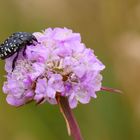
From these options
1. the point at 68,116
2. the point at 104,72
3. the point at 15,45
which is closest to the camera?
the point at 68,116

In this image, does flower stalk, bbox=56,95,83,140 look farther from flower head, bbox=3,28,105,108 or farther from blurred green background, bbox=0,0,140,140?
blurred green background, bbox=0,0,140,140

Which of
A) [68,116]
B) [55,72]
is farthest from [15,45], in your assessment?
[68,116]

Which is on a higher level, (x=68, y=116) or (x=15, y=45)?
(x=15, y=45)

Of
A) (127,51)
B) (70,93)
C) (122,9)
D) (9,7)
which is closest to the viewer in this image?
(70,93)

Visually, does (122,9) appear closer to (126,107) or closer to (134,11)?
(134,11)

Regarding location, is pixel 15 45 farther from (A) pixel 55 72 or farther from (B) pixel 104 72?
(B) pixel 104 72

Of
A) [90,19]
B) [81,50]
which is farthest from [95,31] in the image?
[81,50]

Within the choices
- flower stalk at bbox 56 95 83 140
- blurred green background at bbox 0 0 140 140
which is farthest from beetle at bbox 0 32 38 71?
blurred green background at bbox 0 0 140 140
